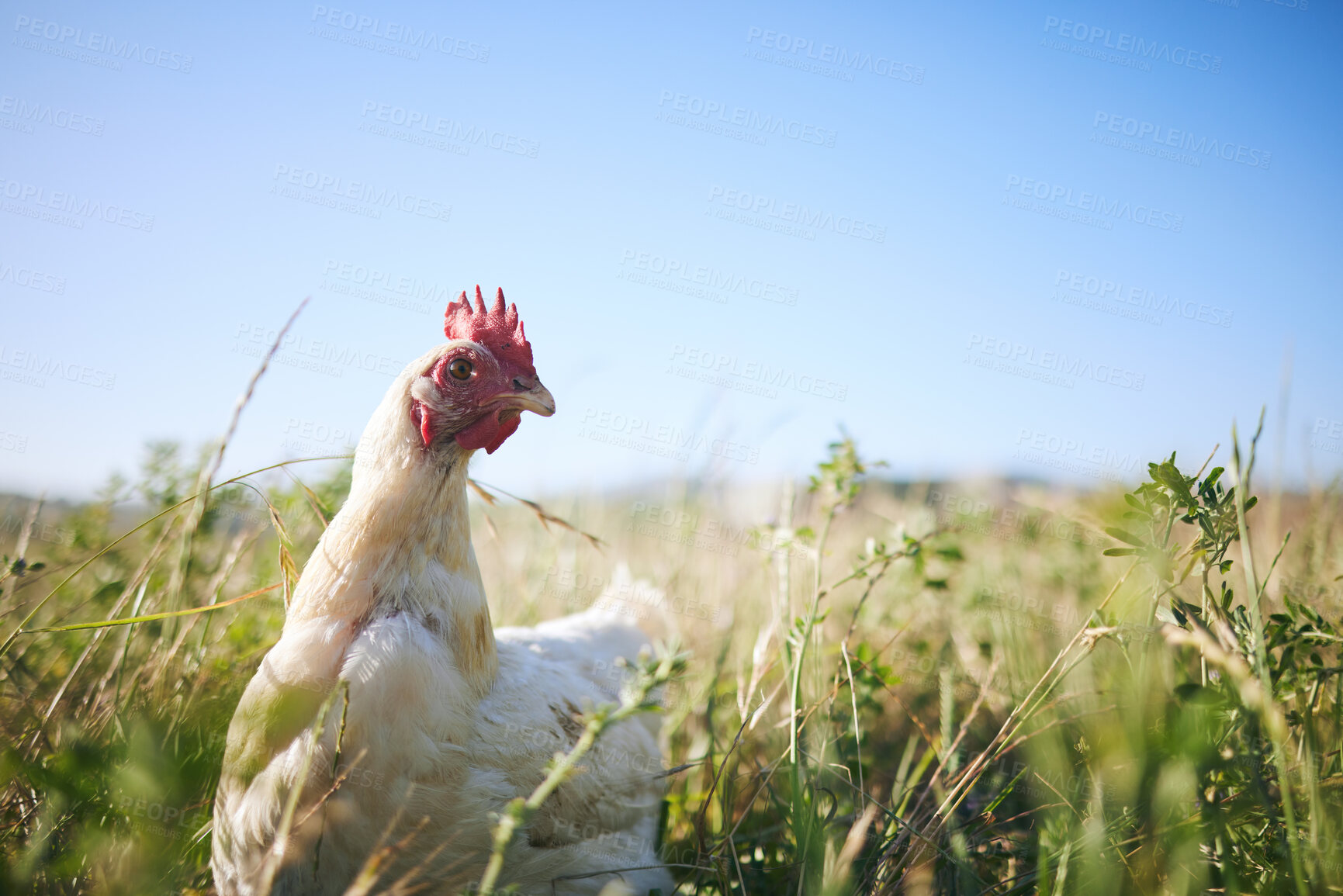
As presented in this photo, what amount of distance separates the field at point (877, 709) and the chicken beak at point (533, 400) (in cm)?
44

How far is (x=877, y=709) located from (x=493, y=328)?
2396 mm

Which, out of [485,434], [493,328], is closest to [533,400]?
[485,434]

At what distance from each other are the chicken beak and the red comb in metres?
0.09

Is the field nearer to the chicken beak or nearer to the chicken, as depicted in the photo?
the chicken

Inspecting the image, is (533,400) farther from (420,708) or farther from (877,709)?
(877,709)

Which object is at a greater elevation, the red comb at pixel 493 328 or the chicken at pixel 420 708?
the red comb at pixel 493 328

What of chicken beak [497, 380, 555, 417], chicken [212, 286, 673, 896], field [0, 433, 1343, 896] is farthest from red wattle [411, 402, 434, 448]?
field [0, 433, 1343, 896]

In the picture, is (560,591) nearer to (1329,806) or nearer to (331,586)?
(331,586)

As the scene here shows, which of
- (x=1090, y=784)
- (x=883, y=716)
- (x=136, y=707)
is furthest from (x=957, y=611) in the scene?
(x=136, y=707)

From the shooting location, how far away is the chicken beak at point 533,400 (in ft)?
7.55

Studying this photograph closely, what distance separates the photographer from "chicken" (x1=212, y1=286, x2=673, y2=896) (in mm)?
1737

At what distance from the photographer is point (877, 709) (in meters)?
2.84

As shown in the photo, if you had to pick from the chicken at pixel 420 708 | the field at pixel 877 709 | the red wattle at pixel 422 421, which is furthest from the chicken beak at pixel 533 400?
the field at pixel 877 709

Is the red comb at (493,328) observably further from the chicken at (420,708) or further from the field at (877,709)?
the field at (877,709)
